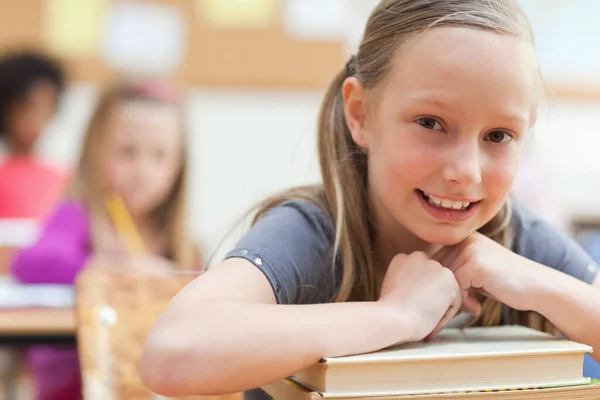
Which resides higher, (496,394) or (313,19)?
(313,19)

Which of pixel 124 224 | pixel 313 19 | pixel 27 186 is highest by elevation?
pixel 313 19

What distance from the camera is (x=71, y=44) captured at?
3.14 meters

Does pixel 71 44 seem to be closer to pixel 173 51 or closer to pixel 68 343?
pixel 173 51

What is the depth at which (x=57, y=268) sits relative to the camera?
1991mm

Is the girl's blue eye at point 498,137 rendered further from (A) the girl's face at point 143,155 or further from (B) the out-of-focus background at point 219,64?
(B) the out-of-focus background at point 219,64

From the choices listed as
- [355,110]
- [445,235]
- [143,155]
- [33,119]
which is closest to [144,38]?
[33,119]

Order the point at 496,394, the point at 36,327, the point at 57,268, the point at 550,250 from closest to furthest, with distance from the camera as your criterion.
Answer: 1. the point at 496,394
2. the point at 550,250
3. the point at 36,327
4. the point at 57,268

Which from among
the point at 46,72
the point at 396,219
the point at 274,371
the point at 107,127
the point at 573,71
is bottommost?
the point at 274,371

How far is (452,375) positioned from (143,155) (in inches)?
67.7

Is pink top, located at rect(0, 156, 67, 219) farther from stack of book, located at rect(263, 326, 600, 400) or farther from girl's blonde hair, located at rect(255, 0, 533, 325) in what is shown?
stack of book, located at rect(263, 326, 600, 400)

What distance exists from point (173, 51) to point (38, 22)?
1.56ft

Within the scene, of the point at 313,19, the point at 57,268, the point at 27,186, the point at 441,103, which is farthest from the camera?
the point at 313,19

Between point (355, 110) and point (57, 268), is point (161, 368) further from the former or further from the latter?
point (57, 268)

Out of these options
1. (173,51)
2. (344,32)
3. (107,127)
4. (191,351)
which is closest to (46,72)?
(173,51)
